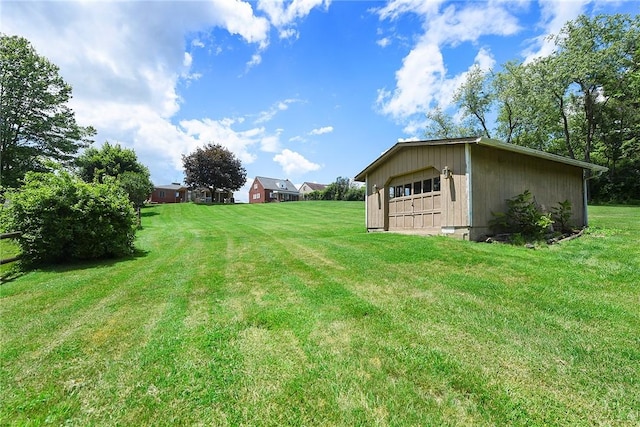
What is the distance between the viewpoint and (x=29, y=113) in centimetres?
2134

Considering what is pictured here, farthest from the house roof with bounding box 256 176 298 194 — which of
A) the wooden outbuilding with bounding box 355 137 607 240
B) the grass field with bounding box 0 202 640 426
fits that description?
the grass field with bounding box 0 202 640 426

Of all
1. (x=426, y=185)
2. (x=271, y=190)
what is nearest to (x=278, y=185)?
(x=271, y=190)

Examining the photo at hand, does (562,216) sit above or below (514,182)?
below

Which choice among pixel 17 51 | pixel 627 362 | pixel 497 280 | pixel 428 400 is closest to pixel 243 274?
pixel 428 400

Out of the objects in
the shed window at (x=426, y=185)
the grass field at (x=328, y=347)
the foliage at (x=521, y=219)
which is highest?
the shed window at (x=426, y=185)

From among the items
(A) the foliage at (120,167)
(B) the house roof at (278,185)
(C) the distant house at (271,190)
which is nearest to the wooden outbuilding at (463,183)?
(A) the foliage at (120,167)

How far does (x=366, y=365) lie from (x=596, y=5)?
3175 centimetres

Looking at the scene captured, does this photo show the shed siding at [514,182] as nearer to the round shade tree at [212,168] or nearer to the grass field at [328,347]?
the grass field at [328,347]

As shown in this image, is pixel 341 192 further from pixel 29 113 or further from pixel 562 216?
pixel 562 216

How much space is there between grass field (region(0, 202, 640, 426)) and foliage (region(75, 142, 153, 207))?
22.3 m

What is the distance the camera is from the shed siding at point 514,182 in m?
8.57

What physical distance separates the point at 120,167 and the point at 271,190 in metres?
25.3

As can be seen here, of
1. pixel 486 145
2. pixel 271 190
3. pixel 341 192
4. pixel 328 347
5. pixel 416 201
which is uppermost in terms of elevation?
pixel 271 190

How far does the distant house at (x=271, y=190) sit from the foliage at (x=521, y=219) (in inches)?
1764
